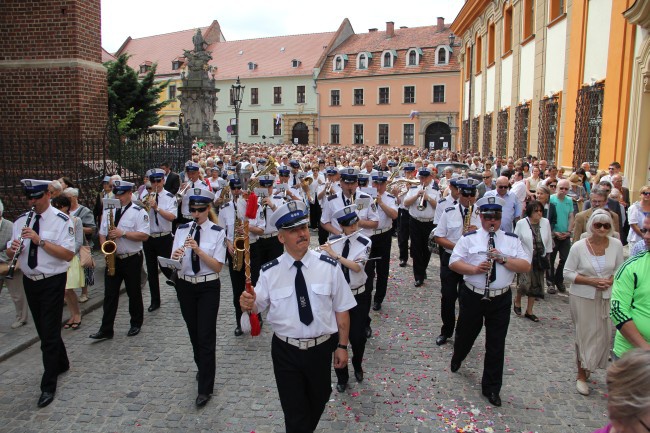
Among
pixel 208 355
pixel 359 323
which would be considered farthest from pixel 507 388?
pixel 208 355

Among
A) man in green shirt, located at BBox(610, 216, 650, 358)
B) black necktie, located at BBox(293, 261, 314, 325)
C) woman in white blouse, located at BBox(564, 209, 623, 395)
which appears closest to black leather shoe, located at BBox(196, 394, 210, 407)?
black necktie, located at BBox(293, 261, 314, 325)

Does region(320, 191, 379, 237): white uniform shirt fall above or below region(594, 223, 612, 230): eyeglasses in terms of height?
below

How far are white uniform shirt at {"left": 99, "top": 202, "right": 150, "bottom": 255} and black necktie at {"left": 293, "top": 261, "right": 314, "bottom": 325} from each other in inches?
151

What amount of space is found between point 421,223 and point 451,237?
9.00ft

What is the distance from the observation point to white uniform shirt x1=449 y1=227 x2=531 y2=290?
5.39 m

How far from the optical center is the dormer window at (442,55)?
171 feet

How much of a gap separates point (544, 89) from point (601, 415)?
15094 mm

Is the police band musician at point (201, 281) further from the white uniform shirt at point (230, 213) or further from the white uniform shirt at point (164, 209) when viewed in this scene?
the white uniform shirt at point (164, 209)

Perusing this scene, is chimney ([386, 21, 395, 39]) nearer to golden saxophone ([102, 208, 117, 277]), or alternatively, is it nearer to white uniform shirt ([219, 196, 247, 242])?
white uniform shirt ([219, 196, 247, 242])

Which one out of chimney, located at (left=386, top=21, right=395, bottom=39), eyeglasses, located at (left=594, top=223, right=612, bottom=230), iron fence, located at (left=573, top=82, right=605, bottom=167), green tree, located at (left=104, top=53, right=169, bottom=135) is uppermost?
chimney, located at (left=386, top=21, right=395, bottom=39)

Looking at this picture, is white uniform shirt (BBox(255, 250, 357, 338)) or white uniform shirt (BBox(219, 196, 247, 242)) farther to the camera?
white uniform shirt (BBox(219, 196, 247, 242))

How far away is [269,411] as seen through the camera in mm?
5188

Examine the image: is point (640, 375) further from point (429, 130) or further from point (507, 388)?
point (429, 130)

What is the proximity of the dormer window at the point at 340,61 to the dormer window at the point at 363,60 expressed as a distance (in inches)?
67.0
